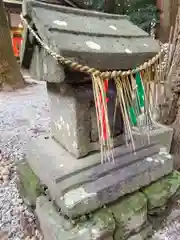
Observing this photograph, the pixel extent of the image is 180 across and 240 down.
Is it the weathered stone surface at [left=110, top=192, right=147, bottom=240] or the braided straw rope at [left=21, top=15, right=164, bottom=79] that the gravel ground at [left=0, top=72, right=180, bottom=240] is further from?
the braided straw rope at [left=21, top=15, right=164, bottom=79]

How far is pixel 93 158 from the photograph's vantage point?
94cm

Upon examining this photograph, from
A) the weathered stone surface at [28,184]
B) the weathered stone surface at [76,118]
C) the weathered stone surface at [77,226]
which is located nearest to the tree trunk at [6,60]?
the weathered stone surface at [28,184]

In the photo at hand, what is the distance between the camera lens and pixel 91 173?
87cm

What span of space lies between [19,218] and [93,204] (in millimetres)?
468

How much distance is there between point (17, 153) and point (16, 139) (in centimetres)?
22

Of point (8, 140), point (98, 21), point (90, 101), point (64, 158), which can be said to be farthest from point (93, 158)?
point (8, 140)

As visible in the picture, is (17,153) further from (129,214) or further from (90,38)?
(90,38)

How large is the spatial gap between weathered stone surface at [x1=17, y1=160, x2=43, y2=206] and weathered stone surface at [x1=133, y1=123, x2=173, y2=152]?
529mm

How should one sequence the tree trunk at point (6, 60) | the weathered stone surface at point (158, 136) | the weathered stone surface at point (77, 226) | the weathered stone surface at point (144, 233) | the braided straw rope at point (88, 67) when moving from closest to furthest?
the braided straw rope at point (88, 67), the weathered stone surface at point (77, 226), the weathered stone surface at point (144, 233), the weathered stone surface at point (158, 136), the tree trunk at point (6, 60)

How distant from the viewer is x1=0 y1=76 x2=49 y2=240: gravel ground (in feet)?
3.35

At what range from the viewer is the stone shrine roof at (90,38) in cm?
66

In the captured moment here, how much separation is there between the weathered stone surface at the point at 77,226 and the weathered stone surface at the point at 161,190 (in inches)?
8.7

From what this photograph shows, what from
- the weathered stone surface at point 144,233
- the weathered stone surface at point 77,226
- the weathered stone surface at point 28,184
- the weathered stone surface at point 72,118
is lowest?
the weathered stone surface at point 144,233

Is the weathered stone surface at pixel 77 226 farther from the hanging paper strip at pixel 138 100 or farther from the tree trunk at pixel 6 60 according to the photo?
the tree trunk at pixel 6 60
